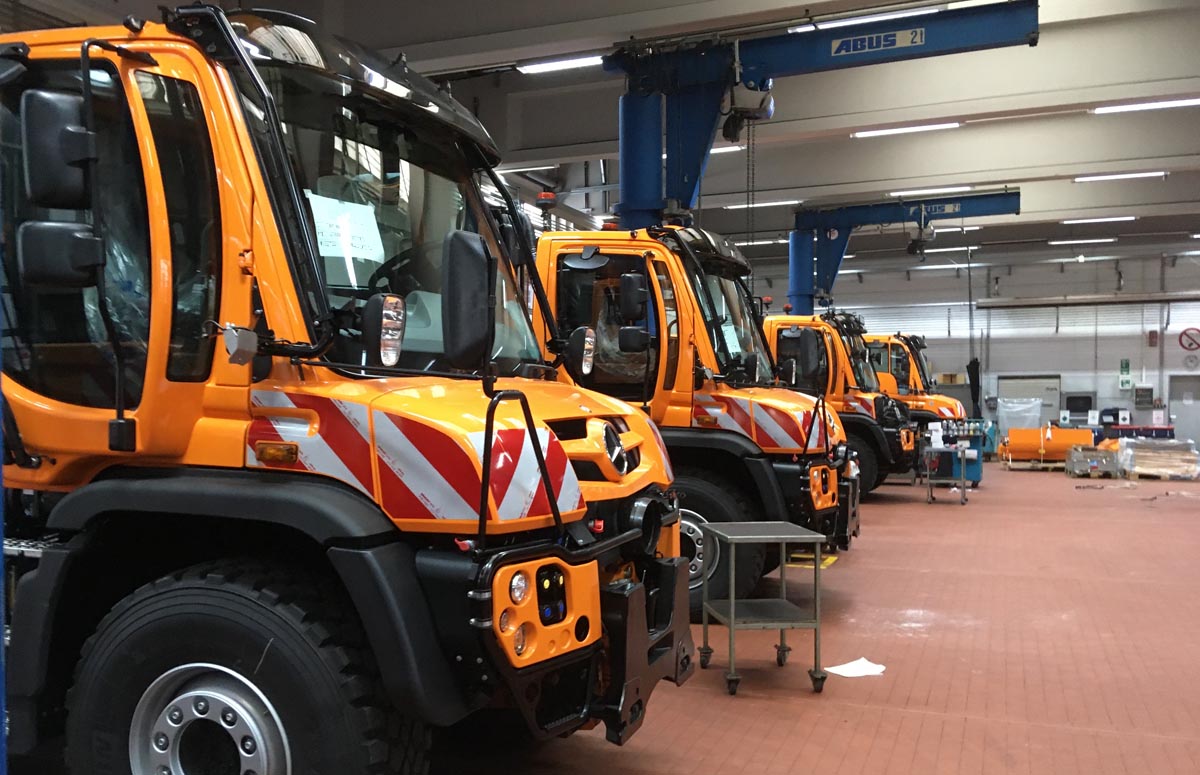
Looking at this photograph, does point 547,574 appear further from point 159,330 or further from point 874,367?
point 874,367

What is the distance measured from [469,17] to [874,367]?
29.6 feet

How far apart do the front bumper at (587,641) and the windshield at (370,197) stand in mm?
825

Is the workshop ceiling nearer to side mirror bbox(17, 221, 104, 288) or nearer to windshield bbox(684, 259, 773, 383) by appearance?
windshield bbox(684, 259, 773, 383)

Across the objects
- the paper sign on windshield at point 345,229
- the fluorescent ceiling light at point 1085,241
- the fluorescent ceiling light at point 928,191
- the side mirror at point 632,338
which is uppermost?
the fluorescent ceiling light at point 1085,241

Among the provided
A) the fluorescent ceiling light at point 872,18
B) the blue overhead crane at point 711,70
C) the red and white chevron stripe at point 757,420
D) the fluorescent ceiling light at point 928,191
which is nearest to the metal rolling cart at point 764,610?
the red and white chevron stripe at point 757,420

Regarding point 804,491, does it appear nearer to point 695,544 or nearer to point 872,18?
point 695,544

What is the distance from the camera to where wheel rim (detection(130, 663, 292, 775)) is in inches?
105

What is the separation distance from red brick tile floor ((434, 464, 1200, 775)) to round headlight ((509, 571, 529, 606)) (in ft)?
5.43

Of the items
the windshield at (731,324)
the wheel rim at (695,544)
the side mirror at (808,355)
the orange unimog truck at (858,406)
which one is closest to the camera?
the wheel rim at (695,544)

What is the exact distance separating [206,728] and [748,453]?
4142mm

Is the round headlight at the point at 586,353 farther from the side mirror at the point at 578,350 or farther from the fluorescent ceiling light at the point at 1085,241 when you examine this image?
the fluorescent ceiling light at the point at 1085,241

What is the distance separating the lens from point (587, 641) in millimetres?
2844

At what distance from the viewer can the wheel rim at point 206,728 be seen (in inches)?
105

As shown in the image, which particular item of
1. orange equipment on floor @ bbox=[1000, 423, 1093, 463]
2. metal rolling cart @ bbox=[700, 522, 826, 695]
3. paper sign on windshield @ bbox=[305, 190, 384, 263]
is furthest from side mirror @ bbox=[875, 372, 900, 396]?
paper sign on windshield @ bbox=[305, 190, 384, 263]
